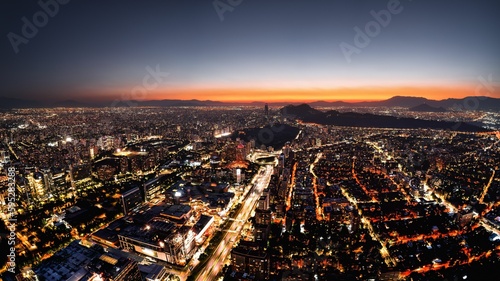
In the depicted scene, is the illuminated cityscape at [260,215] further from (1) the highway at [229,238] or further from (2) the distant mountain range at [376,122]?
(2) the distant mountain range at [376,122]

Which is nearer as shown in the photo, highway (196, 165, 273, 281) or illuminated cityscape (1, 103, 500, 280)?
illuminated cityscape (1, 103, 500, 280)

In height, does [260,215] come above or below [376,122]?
below

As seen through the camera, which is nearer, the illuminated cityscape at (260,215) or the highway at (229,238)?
the illuminated cityscape at (260,215)

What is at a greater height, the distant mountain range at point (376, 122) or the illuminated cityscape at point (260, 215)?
the distant mountain range at point (376, 122)

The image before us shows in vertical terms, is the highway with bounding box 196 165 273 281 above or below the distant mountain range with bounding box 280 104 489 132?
below

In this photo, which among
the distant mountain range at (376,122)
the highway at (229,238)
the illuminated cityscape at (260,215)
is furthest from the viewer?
the distant mountain range at (376,122)

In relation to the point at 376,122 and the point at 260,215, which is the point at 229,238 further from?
the point at 376,122

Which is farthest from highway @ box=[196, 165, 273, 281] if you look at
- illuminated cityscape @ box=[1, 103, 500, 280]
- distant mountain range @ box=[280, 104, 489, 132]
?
distant mountain range @ box=[280, 104, 489, 132]

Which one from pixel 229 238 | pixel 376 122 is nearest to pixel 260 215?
pixel 229 238

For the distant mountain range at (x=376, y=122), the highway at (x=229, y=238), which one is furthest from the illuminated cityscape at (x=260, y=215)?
the distant mountain range at (x=376, y=122)

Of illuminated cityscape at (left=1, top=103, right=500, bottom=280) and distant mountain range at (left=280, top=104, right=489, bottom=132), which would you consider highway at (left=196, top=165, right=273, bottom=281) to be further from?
distant mountain range at (left=280, top=104, right=489, bottom=132)
